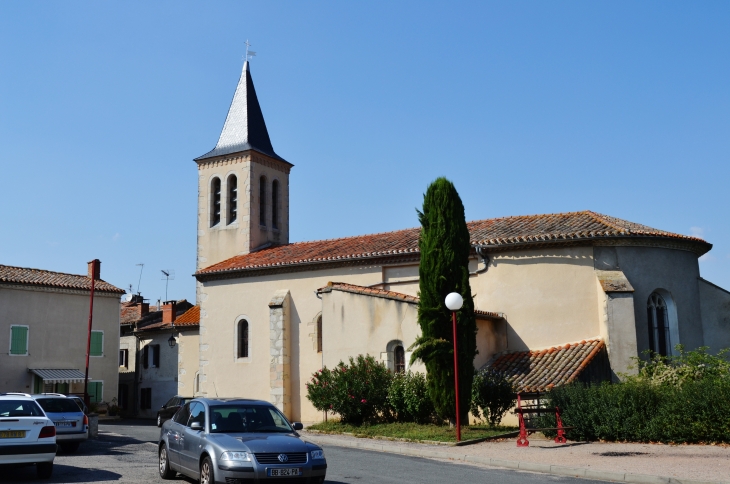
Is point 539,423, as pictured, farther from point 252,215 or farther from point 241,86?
point 241,86

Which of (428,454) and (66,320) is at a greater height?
(66,320)

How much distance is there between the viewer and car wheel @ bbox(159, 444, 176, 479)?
1160cm

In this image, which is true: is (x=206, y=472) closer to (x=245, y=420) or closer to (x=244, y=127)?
(x=245, y=420)

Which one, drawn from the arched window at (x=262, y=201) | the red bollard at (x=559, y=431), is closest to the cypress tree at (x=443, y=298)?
the red bollard at (x=559, y=431)

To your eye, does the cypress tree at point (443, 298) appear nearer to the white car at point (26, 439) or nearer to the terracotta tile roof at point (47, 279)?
the white car at point (26, 439)

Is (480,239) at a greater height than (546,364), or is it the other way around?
(480,239)

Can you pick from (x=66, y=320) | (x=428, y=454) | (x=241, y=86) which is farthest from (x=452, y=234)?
(x=66, y=320)

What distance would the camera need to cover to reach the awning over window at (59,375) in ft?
109


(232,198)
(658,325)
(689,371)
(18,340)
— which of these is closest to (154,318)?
(18,340)

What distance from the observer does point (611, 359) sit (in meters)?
21.0

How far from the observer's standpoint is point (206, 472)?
10.1m

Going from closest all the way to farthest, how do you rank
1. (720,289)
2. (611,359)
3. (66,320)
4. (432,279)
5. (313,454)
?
(313,454)
(432,279)
(611,359)
(720,289)
(66,320)

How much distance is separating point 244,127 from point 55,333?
44.4 feet

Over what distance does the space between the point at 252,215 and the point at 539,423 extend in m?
17.7
